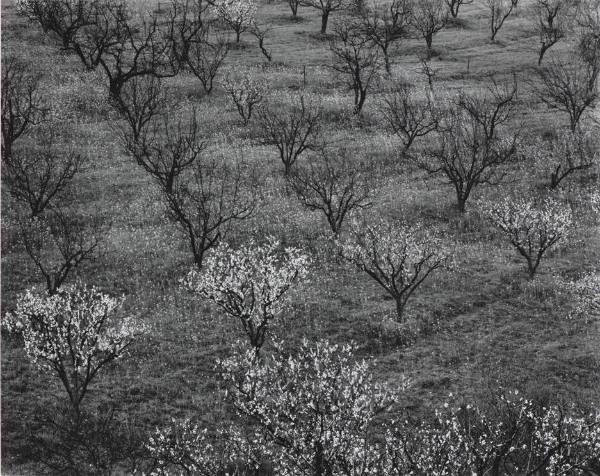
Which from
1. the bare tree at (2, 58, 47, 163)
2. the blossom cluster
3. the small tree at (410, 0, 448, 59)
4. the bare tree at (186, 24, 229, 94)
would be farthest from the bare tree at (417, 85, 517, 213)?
the bare tree at (2, 58, 47, 163)

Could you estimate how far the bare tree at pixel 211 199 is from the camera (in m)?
34.7

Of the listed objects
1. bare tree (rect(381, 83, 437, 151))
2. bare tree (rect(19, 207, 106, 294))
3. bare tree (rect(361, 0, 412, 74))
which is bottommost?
bare tree (rect(19, 207, 106, 294))

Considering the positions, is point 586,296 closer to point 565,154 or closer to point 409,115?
point 565,154

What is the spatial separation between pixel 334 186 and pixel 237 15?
51.4 metres

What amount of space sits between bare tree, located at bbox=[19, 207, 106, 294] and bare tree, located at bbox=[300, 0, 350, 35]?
60026 mm

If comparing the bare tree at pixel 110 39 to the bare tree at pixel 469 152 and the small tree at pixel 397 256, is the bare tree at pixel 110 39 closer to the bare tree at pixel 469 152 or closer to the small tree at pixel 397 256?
the bare tree at pixel 469 152

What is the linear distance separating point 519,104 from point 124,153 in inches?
1602

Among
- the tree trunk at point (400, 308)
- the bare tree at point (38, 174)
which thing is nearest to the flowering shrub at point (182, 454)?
the tree trunk at point (400, 308)

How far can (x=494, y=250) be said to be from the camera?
116 ft

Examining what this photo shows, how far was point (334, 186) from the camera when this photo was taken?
41.1 meters

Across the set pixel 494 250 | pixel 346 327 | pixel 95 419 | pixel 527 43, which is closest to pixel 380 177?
pixel 494 250

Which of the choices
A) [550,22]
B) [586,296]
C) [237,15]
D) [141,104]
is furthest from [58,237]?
[550,22]

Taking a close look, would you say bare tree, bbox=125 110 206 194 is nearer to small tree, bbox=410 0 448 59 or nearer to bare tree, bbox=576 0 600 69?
small tree, bbox=410 0 448 59

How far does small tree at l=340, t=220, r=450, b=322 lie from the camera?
29.5 metres
